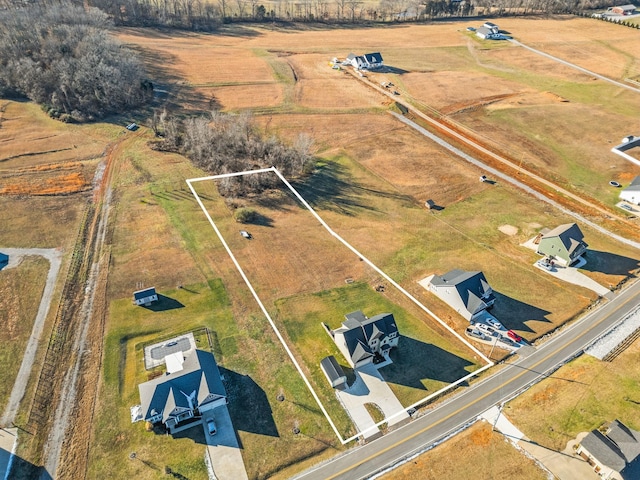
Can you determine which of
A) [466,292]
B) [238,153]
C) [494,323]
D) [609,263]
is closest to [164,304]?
[466,292]

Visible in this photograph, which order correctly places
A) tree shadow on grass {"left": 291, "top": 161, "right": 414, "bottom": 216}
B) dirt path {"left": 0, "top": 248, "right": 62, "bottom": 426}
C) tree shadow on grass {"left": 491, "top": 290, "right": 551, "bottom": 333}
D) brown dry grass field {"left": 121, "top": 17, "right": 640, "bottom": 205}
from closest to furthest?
1. dirt path {"left": 0, "top": 248, "right": 62, "bottom": 426}
2. tree shadow on grass {"left": 491, "top": 290, "right": 551, "bottom": 333}
3. tree shadow on grass {"left": 291, "top": 161, "right": 414, "bottom": 216}
4. brown dry grass field {"left": 121, "top": 17, "right": 640, "bottom": 205}

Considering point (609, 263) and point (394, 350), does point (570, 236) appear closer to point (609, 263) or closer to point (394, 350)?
point (609, 263)

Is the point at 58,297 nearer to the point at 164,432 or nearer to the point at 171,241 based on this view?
the point at 171,241

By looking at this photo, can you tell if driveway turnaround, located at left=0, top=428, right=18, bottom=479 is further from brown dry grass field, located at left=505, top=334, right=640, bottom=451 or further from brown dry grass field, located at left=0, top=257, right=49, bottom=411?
brown dry grass field, located at left=505, top=334, right=640, bottom=451

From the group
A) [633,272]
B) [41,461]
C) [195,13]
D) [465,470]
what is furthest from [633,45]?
[41,461]

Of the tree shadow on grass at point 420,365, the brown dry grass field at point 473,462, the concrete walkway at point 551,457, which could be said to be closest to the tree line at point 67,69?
the tree shadow on grass at point 420,365

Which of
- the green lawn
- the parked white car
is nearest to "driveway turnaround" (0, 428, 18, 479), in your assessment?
the green lawn
